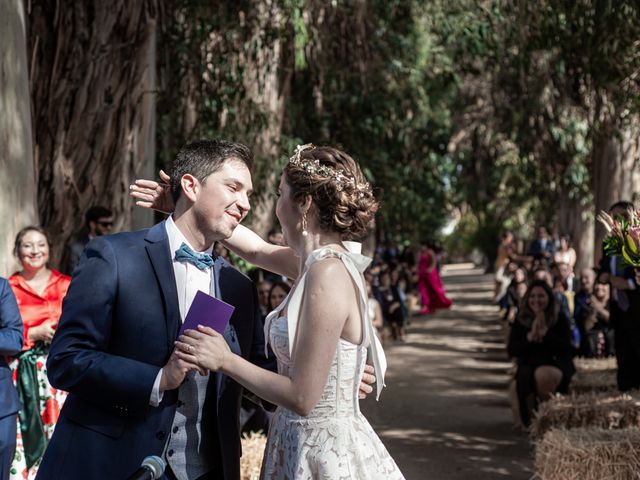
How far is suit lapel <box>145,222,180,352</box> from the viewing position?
3176 mm

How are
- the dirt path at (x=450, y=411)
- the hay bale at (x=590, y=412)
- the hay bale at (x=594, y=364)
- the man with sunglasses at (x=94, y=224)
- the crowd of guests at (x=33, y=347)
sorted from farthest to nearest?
the hay bale at (x=594, y=364) → the dirt path at (x=450, y=411) → the man with sunglasses at (x=94, y=224) → the hay bale at (x=590, y=412) → the crowd of guests at (x=33, y=347)

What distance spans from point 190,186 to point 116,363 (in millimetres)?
677

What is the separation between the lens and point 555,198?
81.2 feet

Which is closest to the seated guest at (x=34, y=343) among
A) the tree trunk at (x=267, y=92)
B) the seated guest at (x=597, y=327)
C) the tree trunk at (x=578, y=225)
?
the tree trunk at (x=267, y=92)

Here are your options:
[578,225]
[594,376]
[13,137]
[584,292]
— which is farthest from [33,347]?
[578,225]

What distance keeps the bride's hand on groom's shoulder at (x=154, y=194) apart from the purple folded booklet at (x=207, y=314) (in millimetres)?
659

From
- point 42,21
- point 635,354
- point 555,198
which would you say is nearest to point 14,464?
point 42,21

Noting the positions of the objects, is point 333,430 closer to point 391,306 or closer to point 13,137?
point 13,137

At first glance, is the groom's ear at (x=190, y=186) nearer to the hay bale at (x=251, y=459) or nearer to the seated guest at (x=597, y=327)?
the hay bale at (x=251, y=459)

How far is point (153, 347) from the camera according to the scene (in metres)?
3.15

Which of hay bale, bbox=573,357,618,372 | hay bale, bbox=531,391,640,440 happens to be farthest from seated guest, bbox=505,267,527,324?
hay bale, bbox=531,391,640,440

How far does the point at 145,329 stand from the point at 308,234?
0.67m

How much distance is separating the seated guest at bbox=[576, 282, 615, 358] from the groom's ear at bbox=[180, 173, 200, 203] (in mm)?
10753

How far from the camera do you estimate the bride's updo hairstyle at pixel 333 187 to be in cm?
334
